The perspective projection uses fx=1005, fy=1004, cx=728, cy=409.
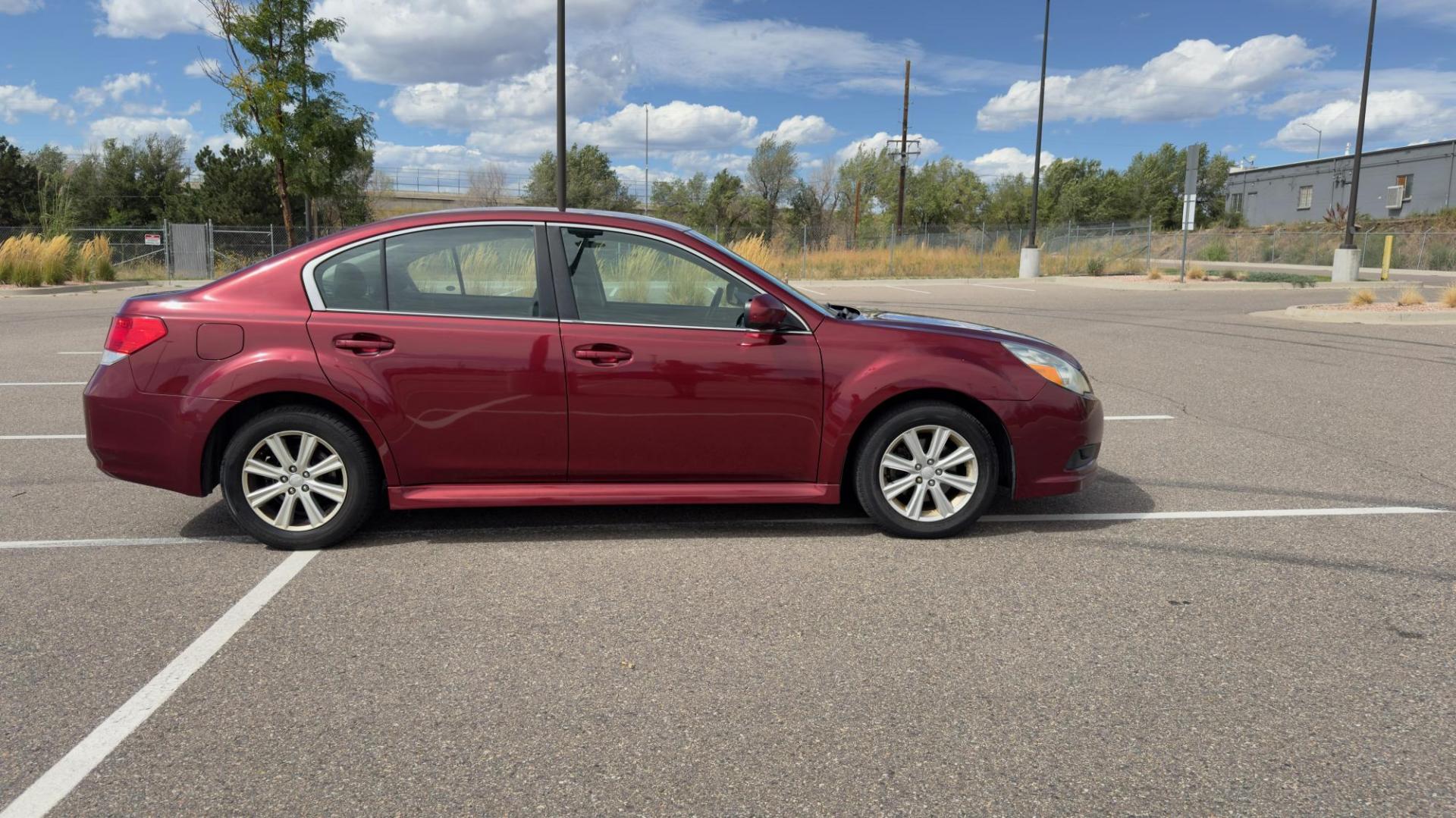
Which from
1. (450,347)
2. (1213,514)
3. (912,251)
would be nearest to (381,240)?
(450,347)

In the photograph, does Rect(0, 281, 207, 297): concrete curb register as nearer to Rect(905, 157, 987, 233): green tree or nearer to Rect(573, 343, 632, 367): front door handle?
Rect(573, 343, 632, 367): front door handle

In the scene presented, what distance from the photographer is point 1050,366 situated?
5.01 metres

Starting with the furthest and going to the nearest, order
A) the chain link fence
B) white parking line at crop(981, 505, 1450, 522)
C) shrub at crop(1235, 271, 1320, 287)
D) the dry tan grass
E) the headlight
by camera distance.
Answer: the chain link fence, shrub at crop(1235, 271, 1320, 287), the dry tan grass, white parking line at crop(981, 505, 1450, 522), the headlight

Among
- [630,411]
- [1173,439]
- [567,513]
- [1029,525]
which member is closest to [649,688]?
[630,411]

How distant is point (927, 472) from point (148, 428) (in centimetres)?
368

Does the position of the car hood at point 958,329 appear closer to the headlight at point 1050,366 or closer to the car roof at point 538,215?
the headlight at point 1050,366

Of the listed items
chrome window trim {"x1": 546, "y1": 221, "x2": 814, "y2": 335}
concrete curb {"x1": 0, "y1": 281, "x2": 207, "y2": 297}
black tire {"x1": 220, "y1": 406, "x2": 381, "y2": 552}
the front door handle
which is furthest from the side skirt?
concrete curb {"x1": 0, "y1": 281, "x2": 207, "y2": 297}

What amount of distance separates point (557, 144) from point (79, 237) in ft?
63.6

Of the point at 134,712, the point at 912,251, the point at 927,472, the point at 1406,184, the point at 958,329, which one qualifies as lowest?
the point at 134,712

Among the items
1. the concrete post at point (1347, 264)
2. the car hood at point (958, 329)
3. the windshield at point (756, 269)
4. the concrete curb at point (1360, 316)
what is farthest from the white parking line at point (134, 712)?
the concrete post at point (1347, 264)

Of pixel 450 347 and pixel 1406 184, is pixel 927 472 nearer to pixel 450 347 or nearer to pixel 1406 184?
pixel 450 347

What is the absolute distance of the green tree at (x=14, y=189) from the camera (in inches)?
1955

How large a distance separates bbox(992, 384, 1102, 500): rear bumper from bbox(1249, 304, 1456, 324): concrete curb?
15.1 metres

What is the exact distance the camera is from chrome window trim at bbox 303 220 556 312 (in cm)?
470
